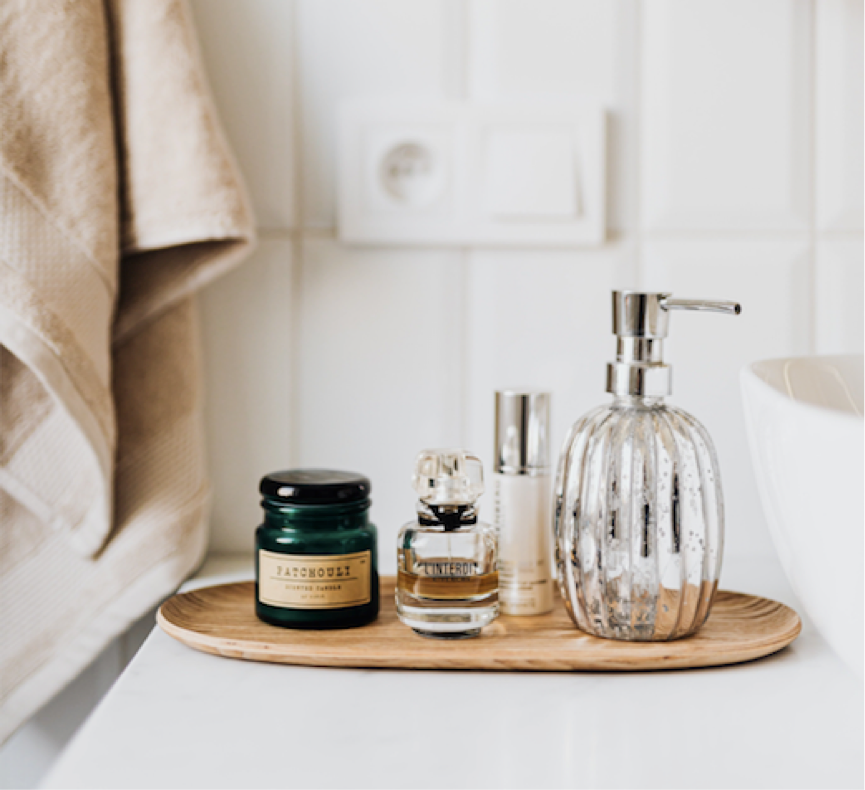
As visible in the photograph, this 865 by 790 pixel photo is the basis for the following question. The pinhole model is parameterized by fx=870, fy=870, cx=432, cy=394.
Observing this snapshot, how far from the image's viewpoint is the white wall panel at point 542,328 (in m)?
0.71

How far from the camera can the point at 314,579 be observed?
52 cm

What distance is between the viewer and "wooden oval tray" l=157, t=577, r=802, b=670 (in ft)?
1.56

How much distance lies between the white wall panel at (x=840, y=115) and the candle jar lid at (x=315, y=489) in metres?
0.45

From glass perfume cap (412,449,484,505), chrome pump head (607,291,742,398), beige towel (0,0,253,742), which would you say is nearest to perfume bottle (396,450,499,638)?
glass perfume cap (412,449,484,505)

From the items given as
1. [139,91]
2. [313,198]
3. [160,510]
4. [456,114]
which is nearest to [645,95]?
[456,114]

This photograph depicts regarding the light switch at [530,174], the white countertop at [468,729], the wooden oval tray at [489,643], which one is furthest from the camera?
the light switch at [530,174]

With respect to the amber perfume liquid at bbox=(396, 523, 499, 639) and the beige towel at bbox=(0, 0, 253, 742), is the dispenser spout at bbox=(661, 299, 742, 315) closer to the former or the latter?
the amber perfume liquid at bbox=(396, 523, 499, 639)

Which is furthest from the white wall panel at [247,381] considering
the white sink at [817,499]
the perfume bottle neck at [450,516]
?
the white sink at [817,499]

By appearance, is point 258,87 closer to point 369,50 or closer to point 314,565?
point 369,50

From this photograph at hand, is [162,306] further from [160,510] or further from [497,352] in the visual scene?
[497,352]

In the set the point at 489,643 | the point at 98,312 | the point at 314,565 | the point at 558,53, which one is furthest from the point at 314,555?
the point at 558,53

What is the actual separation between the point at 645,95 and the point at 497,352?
0.79 ft

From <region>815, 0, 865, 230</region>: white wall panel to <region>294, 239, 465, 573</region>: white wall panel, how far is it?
1.01 feet

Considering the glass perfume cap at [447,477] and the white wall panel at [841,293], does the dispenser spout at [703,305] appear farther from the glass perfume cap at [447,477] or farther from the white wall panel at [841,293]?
the white wall panel at [841,293]
